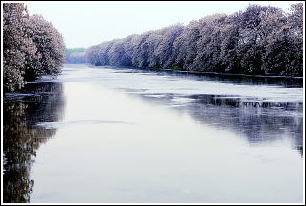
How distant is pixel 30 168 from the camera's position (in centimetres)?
878

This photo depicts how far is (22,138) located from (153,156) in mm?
3726

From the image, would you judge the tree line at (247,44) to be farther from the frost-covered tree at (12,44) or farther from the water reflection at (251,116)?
the frost-covered tree at (12,44)

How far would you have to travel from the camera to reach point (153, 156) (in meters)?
9.91

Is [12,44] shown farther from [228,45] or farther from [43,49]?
[228,45]

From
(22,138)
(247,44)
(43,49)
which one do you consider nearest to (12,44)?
(22,138)

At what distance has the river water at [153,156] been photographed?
23.7 ft

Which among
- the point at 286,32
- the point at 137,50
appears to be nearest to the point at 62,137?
the point at 286,32

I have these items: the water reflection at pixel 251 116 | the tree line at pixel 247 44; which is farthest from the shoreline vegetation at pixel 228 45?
the water reflection at pixel 251 116

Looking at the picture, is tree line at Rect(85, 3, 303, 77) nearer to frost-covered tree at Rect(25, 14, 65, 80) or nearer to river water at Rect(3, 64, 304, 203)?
frost-covered tree at Rect(25, 14, 65, 80)

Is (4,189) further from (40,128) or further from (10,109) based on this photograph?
(10,109)

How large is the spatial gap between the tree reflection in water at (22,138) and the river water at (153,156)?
2 cm

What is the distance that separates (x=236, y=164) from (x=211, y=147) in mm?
1797

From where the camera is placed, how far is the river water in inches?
285

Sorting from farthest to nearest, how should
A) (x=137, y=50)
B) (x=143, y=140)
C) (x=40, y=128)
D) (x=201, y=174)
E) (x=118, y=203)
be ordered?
(x=137, y=50) < (x=40, y=128) < (x=143, y=140) < (x=201, y=174) < (x=118, y=203)
